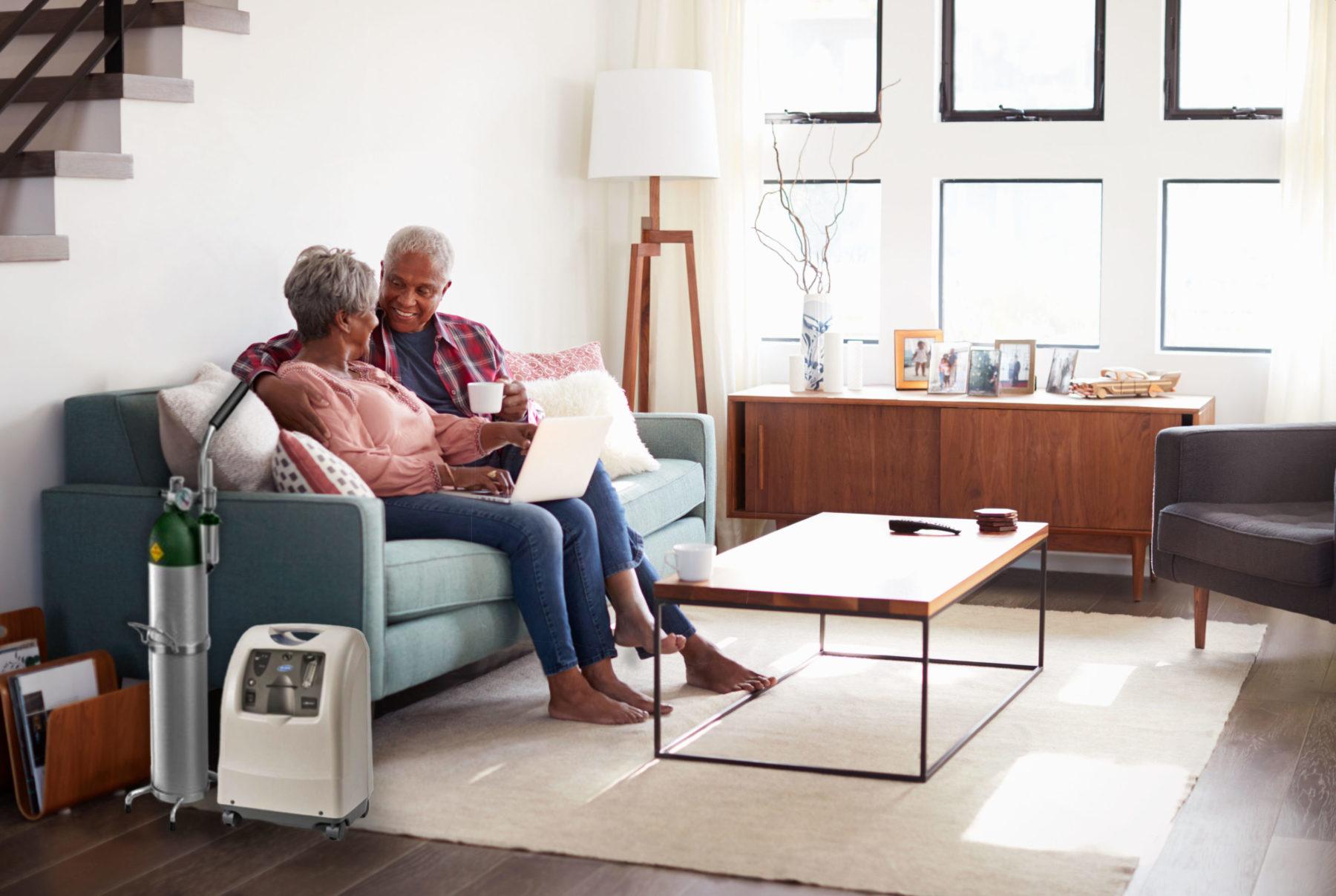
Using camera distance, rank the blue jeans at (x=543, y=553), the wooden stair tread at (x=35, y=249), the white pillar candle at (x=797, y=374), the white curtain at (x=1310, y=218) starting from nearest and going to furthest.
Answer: the wooden stair tread at (x=35, y=249) < the blue jeans at (x=543, y=553) < the white curtain at (x=1310, y=218) < the white pillar candle at (x=797, y=374)

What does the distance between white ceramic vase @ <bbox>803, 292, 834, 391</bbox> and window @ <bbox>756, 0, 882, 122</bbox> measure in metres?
0.79

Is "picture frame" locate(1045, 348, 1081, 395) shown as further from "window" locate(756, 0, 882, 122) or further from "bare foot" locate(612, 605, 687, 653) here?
"bare foot" locate(612, 605, 687, 653)

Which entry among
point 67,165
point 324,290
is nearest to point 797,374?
point 324,290

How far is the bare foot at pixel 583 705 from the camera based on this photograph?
3.33 meters

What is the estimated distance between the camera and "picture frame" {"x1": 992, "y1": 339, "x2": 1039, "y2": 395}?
199 inches

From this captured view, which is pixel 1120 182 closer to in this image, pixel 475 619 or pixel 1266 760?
pixel 1266 760

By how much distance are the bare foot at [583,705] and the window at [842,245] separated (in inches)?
100

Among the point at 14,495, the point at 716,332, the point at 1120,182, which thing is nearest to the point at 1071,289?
the point at 1120,182

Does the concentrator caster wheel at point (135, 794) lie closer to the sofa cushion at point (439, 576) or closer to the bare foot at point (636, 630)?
Result: the sofa cushion at point (439, 576)

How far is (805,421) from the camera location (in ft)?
17.0

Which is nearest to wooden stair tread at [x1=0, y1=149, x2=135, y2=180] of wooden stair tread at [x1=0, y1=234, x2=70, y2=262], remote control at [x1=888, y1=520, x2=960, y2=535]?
wooden stair tread at [x1=0, y1=234, x2=70, y2=262]

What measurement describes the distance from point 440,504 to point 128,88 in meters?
1.14

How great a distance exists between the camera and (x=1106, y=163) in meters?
5.29

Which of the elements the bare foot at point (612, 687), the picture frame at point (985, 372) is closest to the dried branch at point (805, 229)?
the picture frame at point (985, 372)
